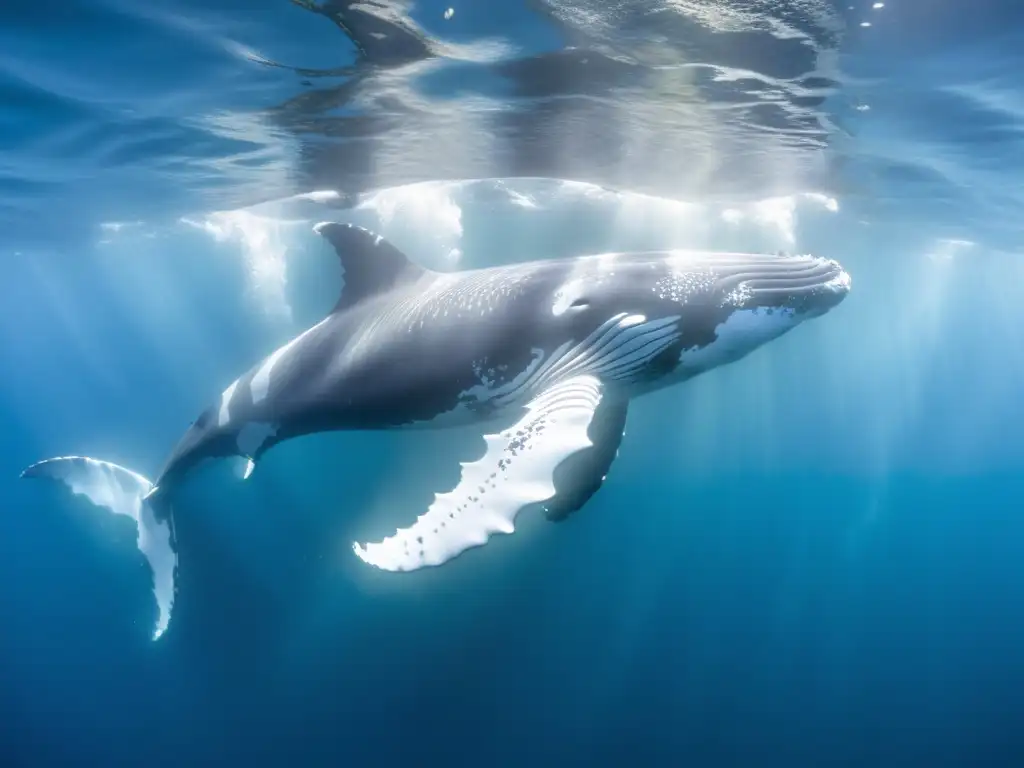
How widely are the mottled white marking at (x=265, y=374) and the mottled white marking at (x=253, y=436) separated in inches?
14.1

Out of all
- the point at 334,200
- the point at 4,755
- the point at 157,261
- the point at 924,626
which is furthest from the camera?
the point at 157,261

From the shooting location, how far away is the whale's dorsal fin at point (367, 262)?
802 centimetres

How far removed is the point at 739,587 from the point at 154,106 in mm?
22012

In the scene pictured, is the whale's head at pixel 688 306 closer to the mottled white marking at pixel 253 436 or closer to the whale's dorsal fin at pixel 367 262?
the whale's dorsal fin at pixel 367 262

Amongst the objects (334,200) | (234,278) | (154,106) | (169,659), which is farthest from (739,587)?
(234,278)

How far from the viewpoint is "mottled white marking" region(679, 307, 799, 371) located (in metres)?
6.25

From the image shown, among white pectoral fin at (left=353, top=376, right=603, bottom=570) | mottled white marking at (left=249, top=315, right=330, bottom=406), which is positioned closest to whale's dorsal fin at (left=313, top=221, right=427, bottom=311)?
mottled white marking at (left=249, top=315, right=330, bottom=406)

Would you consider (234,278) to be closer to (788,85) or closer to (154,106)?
(154,106)

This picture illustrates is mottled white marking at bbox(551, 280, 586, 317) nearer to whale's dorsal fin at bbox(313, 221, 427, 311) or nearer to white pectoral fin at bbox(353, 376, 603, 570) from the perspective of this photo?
white pectoral fin at bbox(353, 376, 603, 570)

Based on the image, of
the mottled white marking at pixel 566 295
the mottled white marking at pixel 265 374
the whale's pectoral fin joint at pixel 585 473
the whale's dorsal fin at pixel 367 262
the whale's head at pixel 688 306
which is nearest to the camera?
the whale's head at pixel 688 306

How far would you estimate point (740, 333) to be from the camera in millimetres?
6355

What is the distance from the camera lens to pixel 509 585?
1817 cm

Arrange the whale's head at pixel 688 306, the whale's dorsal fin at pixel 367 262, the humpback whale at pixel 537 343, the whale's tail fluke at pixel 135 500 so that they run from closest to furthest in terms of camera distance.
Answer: the humpback whale at pixel 537 343
the whale's head at pixel 688 306
the whale's dorsal fin at pixel 367 262
the whale's tail fluke at pixel 135 500

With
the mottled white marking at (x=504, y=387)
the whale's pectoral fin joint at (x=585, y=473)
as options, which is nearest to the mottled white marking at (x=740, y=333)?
the whale's pectoral fin joint at (x=585, y=473)
